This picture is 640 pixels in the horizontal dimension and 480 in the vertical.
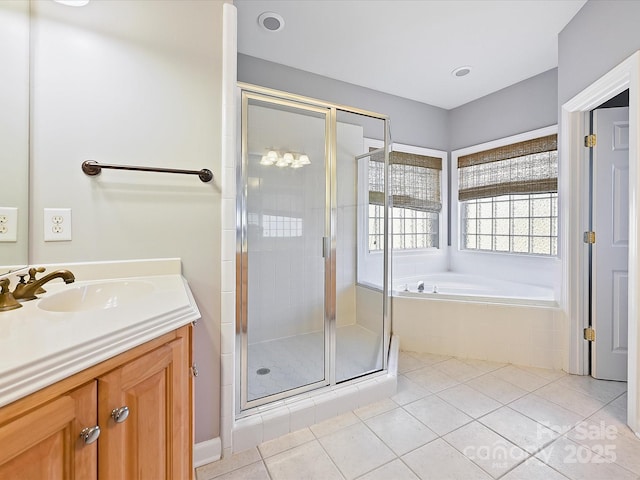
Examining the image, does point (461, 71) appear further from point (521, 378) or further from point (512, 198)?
point (521, 378)

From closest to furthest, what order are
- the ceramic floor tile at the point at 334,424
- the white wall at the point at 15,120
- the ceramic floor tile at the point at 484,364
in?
the white wall at the point at 15,120
the ceramic floor tile at the point at 334,424
the ceramic floor tile at the point at 484,364

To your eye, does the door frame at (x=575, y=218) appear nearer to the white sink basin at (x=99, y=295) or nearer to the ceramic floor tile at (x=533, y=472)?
the ceramic floor tile at (x=533, y=472)

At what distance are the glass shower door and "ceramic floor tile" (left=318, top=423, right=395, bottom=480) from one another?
345 millimetres

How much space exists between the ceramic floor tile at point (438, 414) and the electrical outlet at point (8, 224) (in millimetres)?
2114

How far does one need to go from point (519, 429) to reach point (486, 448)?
299mm

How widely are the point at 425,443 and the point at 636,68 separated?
90.8 inches

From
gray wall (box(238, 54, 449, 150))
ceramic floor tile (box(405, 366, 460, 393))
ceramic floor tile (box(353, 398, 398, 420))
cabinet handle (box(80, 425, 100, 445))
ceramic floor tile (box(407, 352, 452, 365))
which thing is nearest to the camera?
cabinet handle (box(80, 425, 100, 445))

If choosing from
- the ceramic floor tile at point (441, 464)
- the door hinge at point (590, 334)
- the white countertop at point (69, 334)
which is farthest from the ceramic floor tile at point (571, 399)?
the white countertop at point (69, 334)

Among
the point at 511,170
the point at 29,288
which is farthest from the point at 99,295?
the point at 511,170

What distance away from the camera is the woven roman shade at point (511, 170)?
115 inches

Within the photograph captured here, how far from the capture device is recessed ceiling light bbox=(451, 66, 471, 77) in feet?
9.43

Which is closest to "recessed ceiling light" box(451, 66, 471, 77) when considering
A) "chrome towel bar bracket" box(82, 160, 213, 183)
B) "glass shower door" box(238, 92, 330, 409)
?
"glass shower door" box(238, 92, 330, 409)

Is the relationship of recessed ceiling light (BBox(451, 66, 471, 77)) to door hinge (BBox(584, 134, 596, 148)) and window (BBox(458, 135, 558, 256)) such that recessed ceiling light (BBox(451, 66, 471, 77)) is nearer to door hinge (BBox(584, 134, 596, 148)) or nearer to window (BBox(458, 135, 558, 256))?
window (BBox(458, 135, 558, 256))

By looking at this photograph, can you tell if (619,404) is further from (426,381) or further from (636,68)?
(636,68)
